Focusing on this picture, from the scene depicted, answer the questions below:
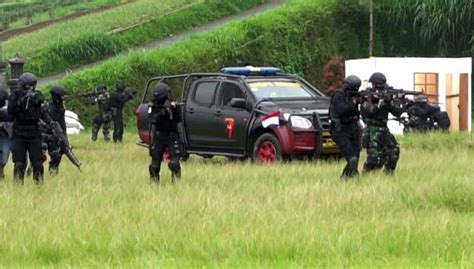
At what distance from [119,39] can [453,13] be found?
12.0 m

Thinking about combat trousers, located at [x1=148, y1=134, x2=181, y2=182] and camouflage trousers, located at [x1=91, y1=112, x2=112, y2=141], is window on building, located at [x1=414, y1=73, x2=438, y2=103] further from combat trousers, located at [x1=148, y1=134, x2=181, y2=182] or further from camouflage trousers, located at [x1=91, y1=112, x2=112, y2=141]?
combat trousers, located at [x1=148, y1=134, x2=181, y2=182]

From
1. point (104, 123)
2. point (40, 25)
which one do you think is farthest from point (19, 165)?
point (40, 25)

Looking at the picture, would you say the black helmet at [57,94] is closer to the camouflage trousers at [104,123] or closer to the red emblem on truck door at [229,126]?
the red emblem on truck door at [229,126]

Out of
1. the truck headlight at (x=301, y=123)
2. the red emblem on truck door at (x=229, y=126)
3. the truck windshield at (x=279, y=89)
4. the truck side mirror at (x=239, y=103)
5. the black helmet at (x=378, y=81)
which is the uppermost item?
the black helmet at (x=378, y=81)

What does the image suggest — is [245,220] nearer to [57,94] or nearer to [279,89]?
[57,94]

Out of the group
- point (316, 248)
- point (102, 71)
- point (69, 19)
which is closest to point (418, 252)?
point (316, 248)

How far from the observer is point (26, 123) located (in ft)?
46.0

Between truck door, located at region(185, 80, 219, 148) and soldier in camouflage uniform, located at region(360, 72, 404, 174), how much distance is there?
4.68 m

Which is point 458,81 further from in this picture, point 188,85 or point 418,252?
point 418,252

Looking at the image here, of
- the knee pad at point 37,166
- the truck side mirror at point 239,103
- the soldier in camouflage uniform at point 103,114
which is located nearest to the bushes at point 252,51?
the soldier in camouflage uniform at point 103,114

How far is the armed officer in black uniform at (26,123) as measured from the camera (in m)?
13.9

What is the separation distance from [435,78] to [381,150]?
41.7 feet

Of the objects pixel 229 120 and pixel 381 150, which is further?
pixel 229 120

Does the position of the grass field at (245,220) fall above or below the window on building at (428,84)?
below
